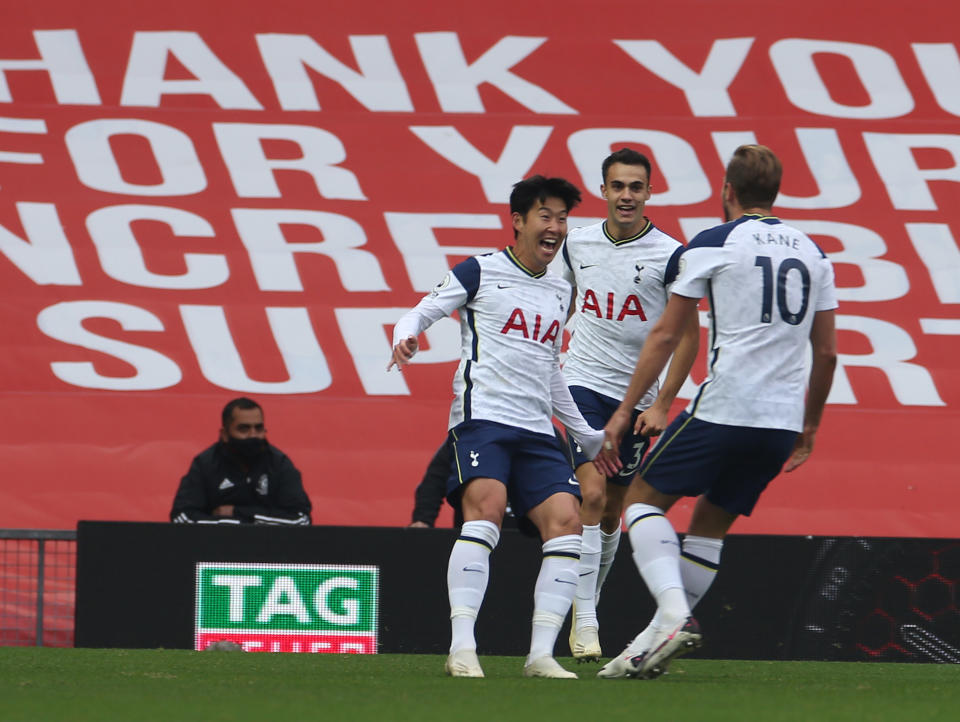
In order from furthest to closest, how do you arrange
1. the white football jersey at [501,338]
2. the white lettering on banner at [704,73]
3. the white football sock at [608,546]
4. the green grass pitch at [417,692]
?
the white lettering on banner at [704,73] < the white football sock at [608,546] < the white football jersey at [501,338] < the green grass pitch at [417,692]

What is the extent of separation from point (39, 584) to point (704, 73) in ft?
16.5

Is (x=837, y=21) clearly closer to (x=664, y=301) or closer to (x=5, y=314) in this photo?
(x=664, y=301)

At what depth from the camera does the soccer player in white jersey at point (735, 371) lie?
492cm

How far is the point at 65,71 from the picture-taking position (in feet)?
32.1

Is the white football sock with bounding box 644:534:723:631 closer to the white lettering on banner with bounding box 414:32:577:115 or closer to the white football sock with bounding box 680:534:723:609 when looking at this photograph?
the white football sock with bounding box 680:534:723:609

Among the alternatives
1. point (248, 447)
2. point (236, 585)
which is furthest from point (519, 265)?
point (248, 447)

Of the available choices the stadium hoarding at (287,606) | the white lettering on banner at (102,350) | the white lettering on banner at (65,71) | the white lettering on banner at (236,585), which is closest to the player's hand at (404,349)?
the stadium hoarding at (287,606)

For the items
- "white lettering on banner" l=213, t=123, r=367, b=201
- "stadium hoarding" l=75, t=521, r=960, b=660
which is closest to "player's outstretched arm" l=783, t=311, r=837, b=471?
"stadium hoarding" l=75, t=521, r=960, b=660

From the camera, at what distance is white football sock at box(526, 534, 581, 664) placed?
5.28m

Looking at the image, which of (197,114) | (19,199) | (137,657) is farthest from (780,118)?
(137,657)

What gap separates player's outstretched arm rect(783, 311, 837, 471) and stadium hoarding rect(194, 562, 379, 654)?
110 inches

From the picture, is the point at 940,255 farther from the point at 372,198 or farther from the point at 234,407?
the point at 234,407

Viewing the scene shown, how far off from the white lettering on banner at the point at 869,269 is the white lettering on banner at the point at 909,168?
33cm

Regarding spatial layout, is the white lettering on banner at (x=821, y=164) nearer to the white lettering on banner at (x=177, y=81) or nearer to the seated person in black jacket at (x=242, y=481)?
the white lettering on banner at (x=177, y=81)
